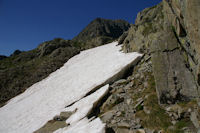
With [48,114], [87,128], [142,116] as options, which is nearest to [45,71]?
[48,114]

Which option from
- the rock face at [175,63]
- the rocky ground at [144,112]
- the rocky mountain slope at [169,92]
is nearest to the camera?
the rocky mountain slope at [169,92]

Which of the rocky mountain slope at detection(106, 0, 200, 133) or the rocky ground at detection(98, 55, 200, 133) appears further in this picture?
the rocky ground at detection(98, 55, 200, 133)

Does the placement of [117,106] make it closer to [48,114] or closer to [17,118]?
[48,114]

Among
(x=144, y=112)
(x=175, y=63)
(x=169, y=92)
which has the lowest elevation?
(x=144, y=112)

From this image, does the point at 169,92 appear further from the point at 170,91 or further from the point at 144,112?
the point at 144,112

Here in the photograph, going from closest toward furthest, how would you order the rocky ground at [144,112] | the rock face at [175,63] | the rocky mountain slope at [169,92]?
the rocky mountain slope at [169,92] < the rocky ground at [144,112] < the rock face at [175,63]

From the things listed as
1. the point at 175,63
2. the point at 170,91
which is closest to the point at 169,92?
the point at 170,91

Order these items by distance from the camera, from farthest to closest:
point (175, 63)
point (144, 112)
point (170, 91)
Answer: point (175, 63) < point (170, 91) < point (144, 112)

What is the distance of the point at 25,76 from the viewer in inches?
1283

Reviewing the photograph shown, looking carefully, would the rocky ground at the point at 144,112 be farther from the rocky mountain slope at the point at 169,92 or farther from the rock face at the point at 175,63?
the rock face at the point at 175,63

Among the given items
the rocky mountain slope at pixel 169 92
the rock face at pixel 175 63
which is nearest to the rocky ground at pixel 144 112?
the rocky mountain slope at pixel 169 92

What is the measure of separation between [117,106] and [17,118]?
13.9 meters

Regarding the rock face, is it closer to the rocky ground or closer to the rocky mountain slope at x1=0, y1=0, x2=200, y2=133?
the rocky mountain slope at x1=0, y1=0, x2=200, y2=133

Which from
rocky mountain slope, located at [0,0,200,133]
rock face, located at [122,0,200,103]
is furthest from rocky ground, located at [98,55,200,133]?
rock face, located at [122,0,200,103]
